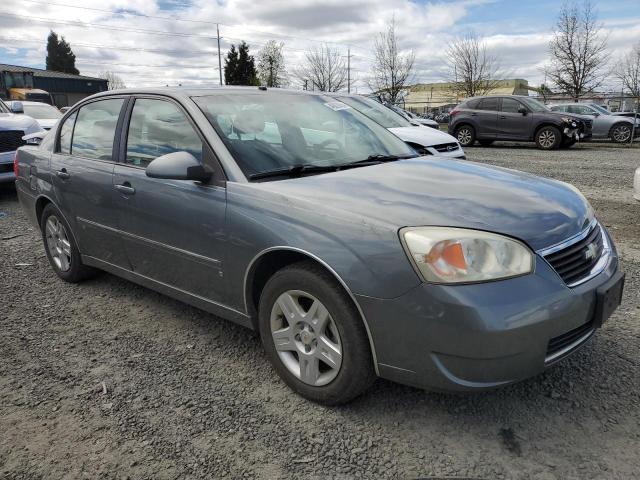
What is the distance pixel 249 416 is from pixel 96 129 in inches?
102

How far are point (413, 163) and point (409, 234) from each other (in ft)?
3.82

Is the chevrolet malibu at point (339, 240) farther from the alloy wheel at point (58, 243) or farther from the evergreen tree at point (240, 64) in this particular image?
the evergreen tree at point (240, 64)

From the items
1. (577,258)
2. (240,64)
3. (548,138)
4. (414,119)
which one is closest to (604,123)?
(548,138)

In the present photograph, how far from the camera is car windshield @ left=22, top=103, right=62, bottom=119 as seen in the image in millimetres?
14016

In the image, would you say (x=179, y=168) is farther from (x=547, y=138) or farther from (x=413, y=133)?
(x=547, y=138)

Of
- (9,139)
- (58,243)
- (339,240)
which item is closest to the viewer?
(339,240)

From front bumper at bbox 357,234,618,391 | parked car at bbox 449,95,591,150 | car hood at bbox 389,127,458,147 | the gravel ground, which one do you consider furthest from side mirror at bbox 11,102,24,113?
parked car at bbox 449,95,591,150

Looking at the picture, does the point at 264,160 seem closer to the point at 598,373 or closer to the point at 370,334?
the point at 370,334

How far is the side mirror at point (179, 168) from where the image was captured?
286 cm

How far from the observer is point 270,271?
2783 millimetres

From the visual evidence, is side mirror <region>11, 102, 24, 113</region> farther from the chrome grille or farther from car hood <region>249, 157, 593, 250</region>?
the chrome grille

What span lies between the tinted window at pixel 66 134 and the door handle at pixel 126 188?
103 centimetres

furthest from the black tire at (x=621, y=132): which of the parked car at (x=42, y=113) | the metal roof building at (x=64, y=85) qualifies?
the metal roof building at (x=64, y=85)

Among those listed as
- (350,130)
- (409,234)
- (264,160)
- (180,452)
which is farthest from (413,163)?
(180,452)
